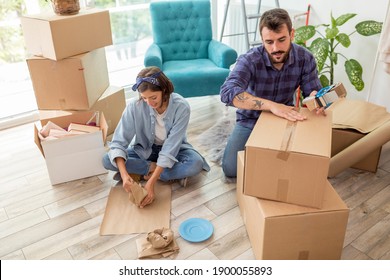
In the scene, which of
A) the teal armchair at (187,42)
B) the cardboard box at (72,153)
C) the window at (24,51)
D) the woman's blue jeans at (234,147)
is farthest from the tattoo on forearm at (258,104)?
the window at (24,51)

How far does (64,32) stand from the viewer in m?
2.09

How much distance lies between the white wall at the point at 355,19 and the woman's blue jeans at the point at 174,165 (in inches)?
60.8

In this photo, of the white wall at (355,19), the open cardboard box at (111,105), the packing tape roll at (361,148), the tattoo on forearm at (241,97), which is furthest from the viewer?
the white wall at (355,19)

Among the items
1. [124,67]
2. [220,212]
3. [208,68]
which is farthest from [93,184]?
[124,67]

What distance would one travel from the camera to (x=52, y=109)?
90.9 inches

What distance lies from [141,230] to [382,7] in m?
2.24

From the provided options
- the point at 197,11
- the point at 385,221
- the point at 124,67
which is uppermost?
the point at 197,11

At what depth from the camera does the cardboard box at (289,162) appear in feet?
4.32

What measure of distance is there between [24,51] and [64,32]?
1.52 m

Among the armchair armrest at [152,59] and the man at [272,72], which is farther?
the armchair armrest at [152,59]

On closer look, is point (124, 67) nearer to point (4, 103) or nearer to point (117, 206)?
point (4, 103)

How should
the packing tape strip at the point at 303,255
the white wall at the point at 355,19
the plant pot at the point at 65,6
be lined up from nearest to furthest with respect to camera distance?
the packing tape strip at the point at 303,255 → the plant pot at the point at 65,6 → the white wall at the point at 355,19

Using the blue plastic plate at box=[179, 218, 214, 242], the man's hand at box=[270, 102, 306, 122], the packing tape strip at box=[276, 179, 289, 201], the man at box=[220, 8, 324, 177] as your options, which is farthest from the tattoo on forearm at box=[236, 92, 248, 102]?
the blue plastic plate at box=[179, 218, 214, 242]

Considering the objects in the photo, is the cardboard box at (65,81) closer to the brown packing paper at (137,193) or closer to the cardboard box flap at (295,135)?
the brown packing paper at (137,193)
